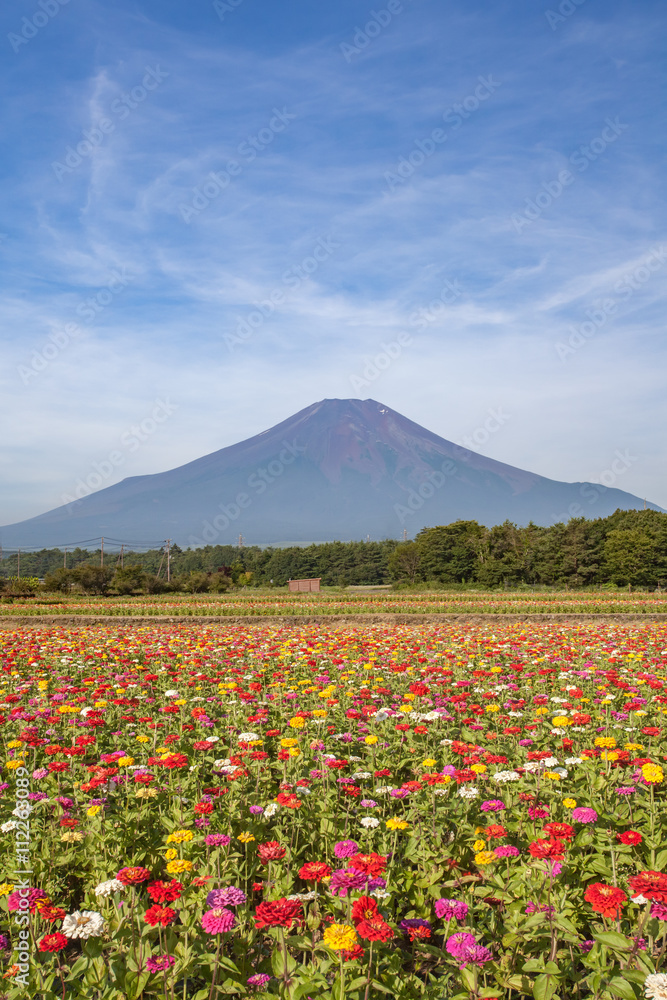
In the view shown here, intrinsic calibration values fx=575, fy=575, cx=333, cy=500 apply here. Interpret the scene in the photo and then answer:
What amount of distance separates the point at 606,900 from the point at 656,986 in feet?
0.89

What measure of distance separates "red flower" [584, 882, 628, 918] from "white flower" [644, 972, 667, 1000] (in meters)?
0.20

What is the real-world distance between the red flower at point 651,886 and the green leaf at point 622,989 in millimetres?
320

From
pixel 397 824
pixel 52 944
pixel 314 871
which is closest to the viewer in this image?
pixel 52 944

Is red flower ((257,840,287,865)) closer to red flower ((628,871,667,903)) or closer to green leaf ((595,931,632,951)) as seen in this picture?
green leaf ((595,931,632,951))

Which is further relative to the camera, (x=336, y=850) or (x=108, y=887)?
(x=336, y=850)

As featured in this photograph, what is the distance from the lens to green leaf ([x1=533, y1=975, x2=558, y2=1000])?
2270 mm

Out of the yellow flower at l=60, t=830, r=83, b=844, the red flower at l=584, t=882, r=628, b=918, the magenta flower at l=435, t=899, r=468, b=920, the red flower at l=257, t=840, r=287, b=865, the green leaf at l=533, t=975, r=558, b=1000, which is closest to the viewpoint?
the red flower at l=584, t=882, r=628, b=918

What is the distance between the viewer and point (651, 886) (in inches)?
83.0

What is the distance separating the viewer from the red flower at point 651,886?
2080 millimetres

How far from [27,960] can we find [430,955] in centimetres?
184

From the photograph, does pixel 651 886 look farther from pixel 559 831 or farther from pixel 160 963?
pixel 160 963

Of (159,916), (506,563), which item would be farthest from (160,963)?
(506,563)

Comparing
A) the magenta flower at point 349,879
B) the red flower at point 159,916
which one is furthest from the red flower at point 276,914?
the red flower at point 159,916

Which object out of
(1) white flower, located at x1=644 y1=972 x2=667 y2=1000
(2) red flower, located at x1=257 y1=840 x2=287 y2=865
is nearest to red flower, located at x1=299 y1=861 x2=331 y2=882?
(2) red flower, located at x1=257 y1=840 x2=287 y2=865
